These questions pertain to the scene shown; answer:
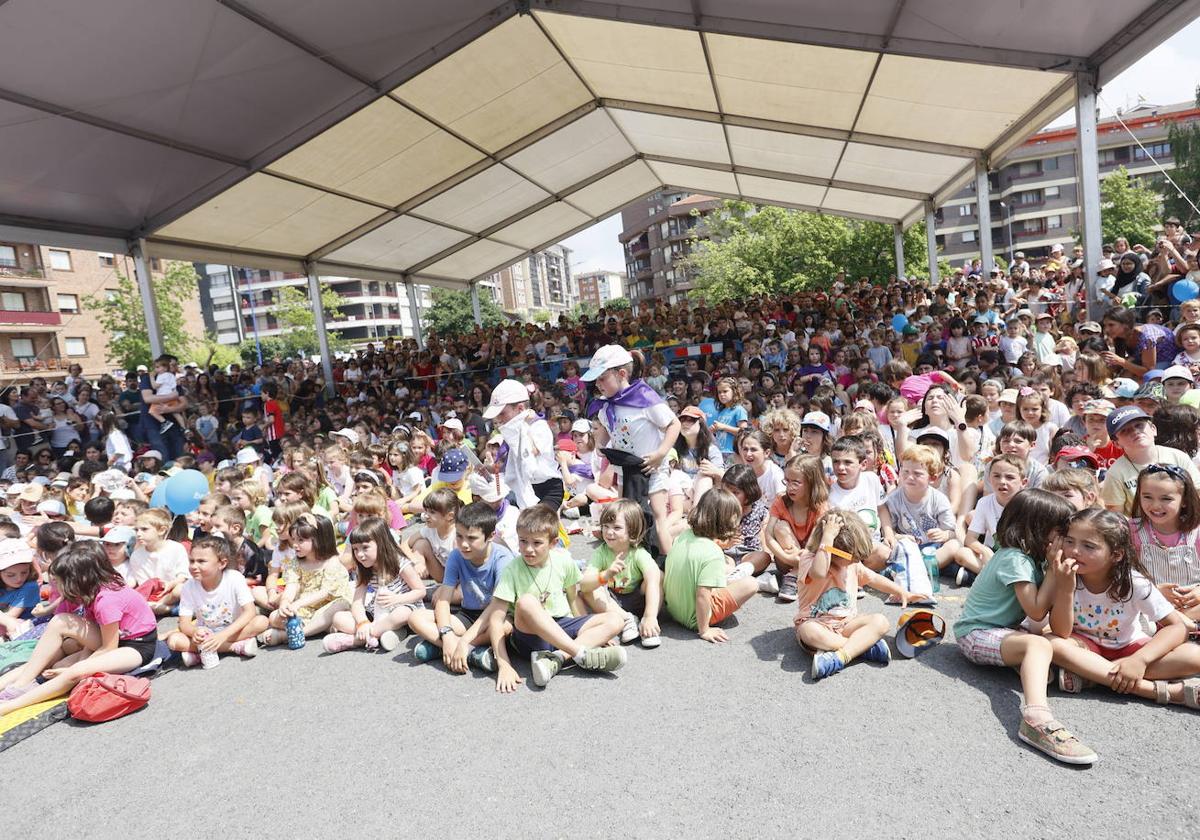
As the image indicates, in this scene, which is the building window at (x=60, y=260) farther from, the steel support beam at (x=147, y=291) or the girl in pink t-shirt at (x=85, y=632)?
the girl in pink t-shirt at (x=85, y=632)

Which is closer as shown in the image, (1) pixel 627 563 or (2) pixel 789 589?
(1) pixel 627 563

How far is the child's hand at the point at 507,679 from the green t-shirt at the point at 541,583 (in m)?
0.36

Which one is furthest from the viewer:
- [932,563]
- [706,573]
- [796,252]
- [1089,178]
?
[796,252]

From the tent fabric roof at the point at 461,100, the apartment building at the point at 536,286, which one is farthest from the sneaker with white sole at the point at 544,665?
the apartment building at the point at 536,286

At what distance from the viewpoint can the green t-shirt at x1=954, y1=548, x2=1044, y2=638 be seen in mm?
3336

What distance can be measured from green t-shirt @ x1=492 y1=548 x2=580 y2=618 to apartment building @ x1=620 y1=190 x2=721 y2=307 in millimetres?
62947

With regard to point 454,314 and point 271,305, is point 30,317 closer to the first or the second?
point 454,314

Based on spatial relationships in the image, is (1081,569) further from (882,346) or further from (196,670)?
(882,346)

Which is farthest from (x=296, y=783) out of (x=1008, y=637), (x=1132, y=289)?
(x=1132, y=289)

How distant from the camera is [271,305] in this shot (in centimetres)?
7125

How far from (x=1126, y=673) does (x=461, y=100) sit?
36.6 feet

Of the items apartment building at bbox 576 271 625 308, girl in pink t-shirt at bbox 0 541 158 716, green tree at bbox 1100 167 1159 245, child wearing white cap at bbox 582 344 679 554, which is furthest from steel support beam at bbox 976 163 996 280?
apartment building at bbox 576 271 625 308

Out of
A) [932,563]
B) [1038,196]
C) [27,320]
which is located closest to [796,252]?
[932,563]

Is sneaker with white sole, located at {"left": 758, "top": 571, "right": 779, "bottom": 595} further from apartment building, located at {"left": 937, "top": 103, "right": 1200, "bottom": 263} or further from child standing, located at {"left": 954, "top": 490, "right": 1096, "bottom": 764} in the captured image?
apartment building, located at {"left": 937, "top": 103, "right": 1200, "bottom": 263}
